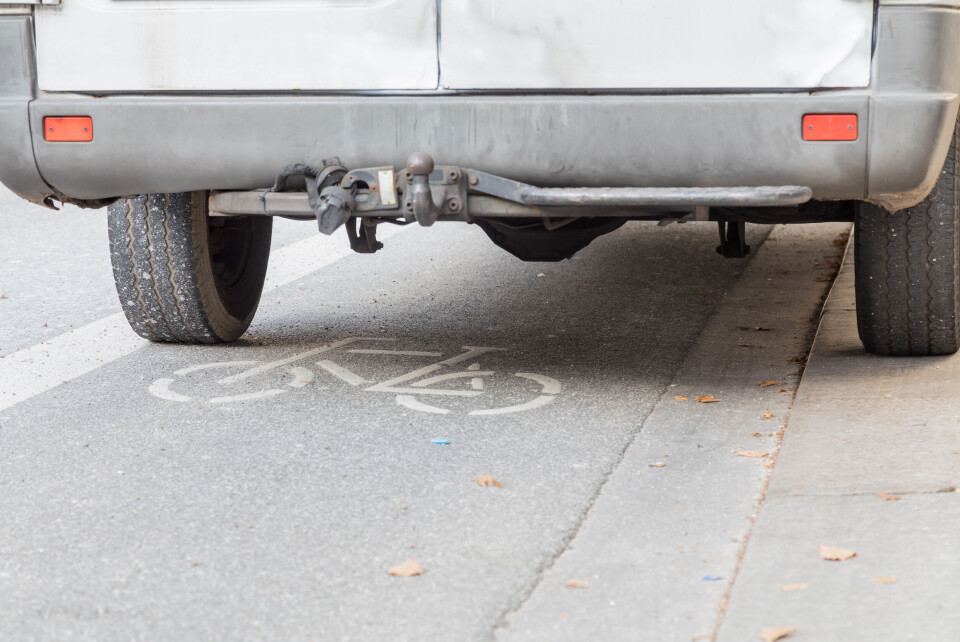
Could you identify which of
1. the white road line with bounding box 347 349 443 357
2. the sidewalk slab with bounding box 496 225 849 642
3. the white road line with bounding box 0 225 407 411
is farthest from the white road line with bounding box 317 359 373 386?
the sidewalk slab with bounding box 496 225 849 642

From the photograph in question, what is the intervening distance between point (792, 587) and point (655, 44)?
1.63m

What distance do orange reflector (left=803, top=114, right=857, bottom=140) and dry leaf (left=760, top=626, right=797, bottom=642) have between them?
1.59m

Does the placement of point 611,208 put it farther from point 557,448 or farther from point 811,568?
point 811,568

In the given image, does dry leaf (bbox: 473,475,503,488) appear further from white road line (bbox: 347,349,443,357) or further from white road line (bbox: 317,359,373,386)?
white road line (bbox: 347,349,443,357)

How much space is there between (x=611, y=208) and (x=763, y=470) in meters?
0.95

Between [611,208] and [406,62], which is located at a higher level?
[406,62]

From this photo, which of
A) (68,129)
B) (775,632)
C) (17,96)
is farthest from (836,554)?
(17,96)

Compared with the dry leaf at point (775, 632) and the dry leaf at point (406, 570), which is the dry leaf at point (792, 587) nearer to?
the dry leaf at point (775, 632)

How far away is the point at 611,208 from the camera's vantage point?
3830mm

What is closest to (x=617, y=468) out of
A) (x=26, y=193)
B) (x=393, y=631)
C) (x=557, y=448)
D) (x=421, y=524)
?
(x=557, y=448)

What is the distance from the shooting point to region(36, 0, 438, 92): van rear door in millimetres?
3605

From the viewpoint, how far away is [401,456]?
3502 millimetres

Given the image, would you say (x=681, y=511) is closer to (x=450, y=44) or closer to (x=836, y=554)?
(x=836, y=554)

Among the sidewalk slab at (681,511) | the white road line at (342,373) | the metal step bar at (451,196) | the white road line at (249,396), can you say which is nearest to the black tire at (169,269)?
the white road line at (342,373)
